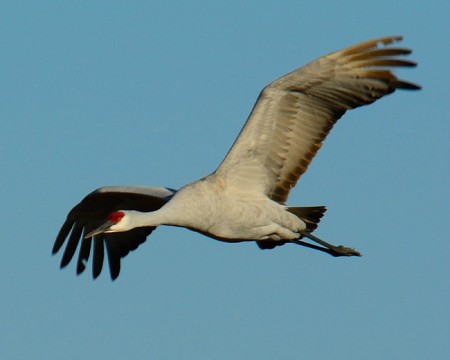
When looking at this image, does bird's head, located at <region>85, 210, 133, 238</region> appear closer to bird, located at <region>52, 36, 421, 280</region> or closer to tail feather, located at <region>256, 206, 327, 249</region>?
bird, located at <region>52, 36, 421, 280</region>

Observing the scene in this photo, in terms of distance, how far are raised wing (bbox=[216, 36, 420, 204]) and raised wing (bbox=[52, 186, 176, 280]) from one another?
7.50 feet

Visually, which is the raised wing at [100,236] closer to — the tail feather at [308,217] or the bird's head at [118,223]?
the tail feather at [308,217]

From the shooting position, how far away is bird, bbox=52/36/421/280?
13648 mm

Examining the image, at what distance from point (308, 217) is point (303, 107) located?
1.55 m

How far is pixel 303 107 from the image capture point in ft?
46.2

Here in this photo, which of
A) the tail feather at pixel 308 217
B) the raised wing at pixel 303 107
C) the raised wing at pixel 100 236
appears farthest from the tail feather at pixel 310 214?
the raised wing at pixel 100 236

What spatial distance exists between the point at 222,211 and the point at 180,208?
553 mm

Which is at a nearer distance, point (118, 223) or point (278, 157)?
point (118, 223)

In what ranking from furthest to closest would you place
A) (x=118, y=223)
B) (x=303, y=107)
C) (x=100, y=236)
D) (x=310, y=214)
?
(x=100, y=236) < (x=310, y=214) < (x=303, y=107) < (x=118, y=223)

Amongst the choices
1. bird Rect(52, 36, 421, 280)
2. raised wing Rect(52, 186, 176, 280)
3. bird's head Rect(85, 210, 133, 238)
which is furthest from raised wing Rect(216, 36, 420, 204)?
raised wing Rect(52, 186, 176, 280)

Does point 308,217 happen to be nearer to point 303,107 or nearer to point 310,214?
point 310,214

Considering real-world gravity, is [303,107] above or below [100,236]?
above

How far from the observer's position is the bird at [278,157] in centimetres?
1365

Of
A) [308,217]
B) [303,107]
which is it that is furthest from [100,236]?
[303,107]
